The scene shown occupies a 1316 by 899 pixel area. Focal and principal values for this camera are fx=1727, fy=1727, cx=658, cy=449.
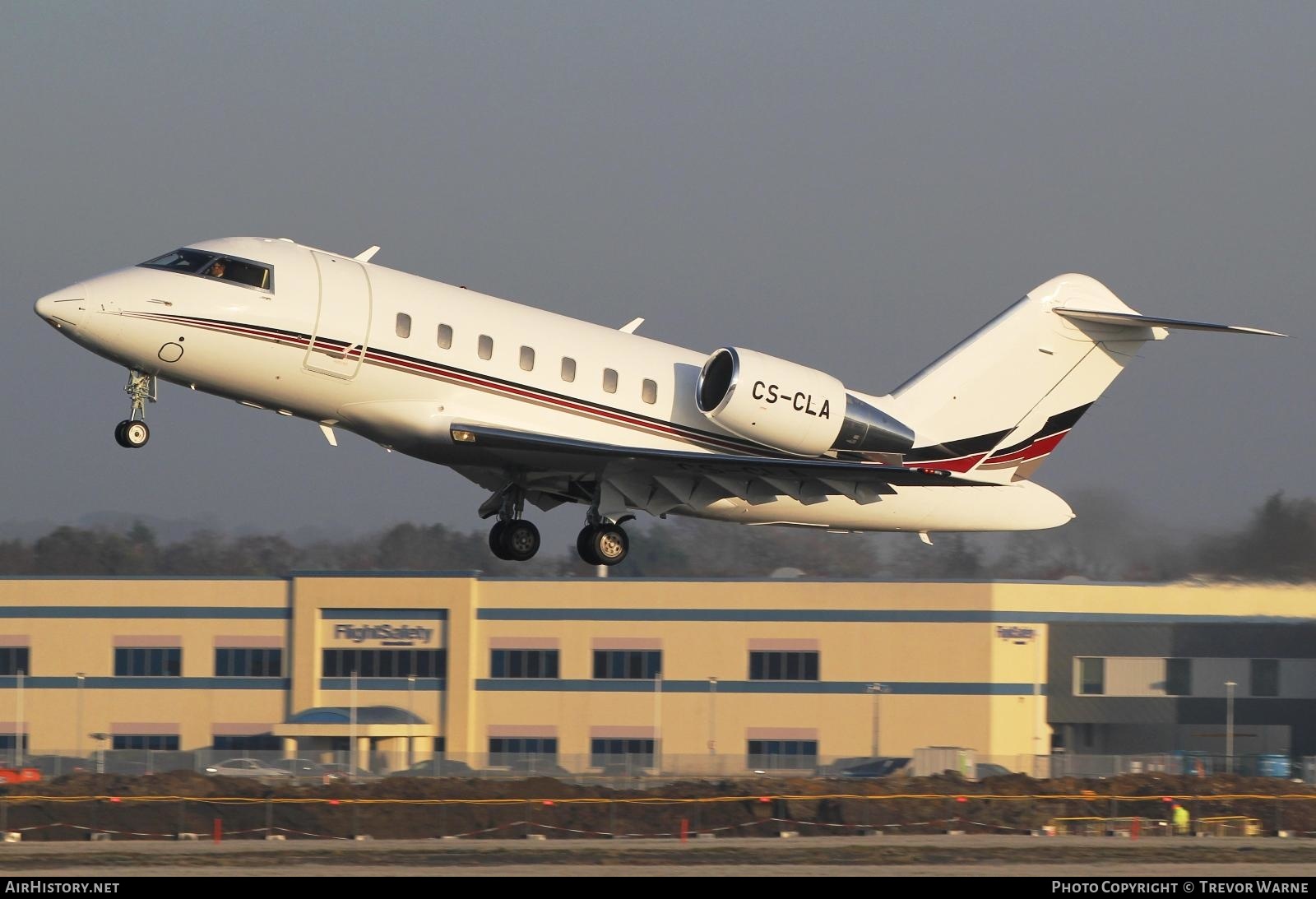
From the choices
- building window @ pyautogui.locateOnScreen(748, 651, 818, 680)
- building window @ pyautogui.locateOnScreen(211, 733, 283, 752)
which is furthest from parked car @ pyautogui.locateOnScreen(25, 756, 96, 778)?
building window @ pyautogui.locateOnScreen(748, 651, 818, 680)

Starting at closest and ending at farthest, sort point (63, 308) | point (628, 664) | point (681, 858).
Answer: point (63, 308) → point (681, 858) → point (628, 664)

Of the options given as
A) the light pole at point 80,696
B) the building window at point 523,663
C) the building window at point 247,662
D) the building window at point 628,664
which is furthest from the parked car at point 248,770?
the light pole at point 80,696

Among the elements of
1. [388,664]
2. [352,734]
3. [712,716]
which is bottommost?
[352,734]

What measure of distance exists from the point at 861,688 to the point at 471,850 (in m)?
22.5

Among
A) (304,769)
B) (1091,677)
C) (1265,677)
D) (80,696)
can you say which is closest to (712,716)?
(1091,677)

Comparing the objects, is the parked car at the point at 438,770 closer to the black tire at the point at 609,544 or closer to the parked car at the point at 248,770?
the parked car at the point at 248,770

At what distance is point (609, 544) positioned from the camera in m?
22.6

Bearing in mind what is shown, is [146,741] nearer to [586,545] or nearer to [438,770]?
[438,770]

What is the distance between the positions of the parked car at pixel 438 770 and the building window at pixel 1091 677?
746 inches

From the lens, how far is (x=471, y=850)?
2295cm

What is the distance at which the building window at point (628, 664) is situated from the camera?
4469 centimetres

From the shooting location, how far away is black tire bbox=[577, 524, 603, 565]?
2245cm

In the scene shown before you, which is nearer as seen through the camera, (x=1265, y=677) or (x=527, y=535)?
(x=527, y=535)

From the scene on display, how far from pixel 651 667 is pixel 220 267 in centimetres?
2650
